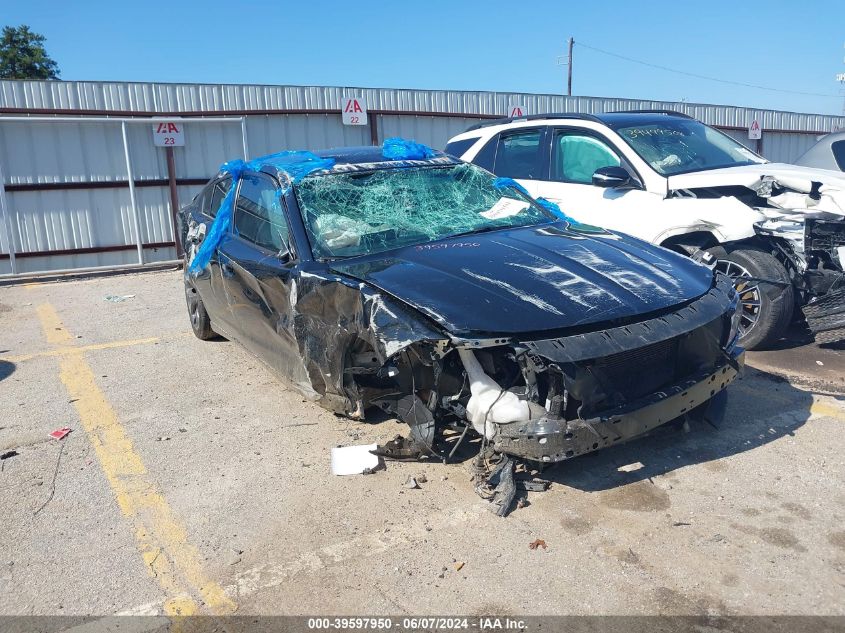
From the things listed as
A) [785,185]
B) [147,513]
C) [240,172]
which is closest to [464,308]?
[147,513]

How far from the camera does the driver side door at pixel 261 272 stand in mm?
4391

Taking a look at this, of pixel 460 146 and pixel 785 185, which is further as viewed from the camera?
pixel 460 146

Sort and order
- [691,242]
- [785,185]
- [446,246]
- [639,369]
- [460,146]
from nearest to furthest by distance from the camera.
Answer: [639,369], [446,246], [785,185], [691,242], [460,146]

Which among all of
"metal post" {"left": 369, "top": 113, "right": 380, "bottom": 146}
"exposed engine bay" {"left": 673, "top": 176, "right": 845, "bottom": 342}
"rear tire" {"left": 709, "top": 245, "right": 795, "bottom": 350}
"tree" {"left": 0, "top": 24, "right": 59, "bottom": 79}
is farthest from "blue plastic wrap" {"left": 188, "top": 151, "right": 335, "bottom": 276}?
"tree" {"left": 0, "top": 24, "right": 59, "bottom": 79}

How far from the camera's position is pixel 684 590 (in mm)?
2803

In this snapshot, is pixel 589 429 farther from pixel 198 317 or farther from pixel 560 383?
pixel 198 317

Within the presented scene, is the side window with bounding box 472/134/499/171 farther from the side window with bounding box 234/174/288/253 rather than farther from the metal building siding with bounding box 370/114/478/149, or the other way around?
the metal building siding with bounding box 370/114/478/149

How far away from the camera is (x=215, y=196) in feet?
20.2

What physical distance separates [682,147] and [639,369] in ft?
12.3

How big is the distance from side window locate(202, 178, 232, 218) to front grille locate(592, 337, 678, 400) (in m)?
3.61

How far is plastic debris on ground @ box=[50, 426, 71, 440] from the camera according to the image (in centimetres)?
457

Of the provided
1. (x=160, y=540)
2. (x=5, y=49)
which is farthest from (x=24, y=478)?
(x=5, y=49)

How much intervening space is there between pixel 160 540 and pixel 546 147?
5.18m

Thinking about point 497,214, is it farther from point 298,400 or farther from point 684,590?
point 684,590
